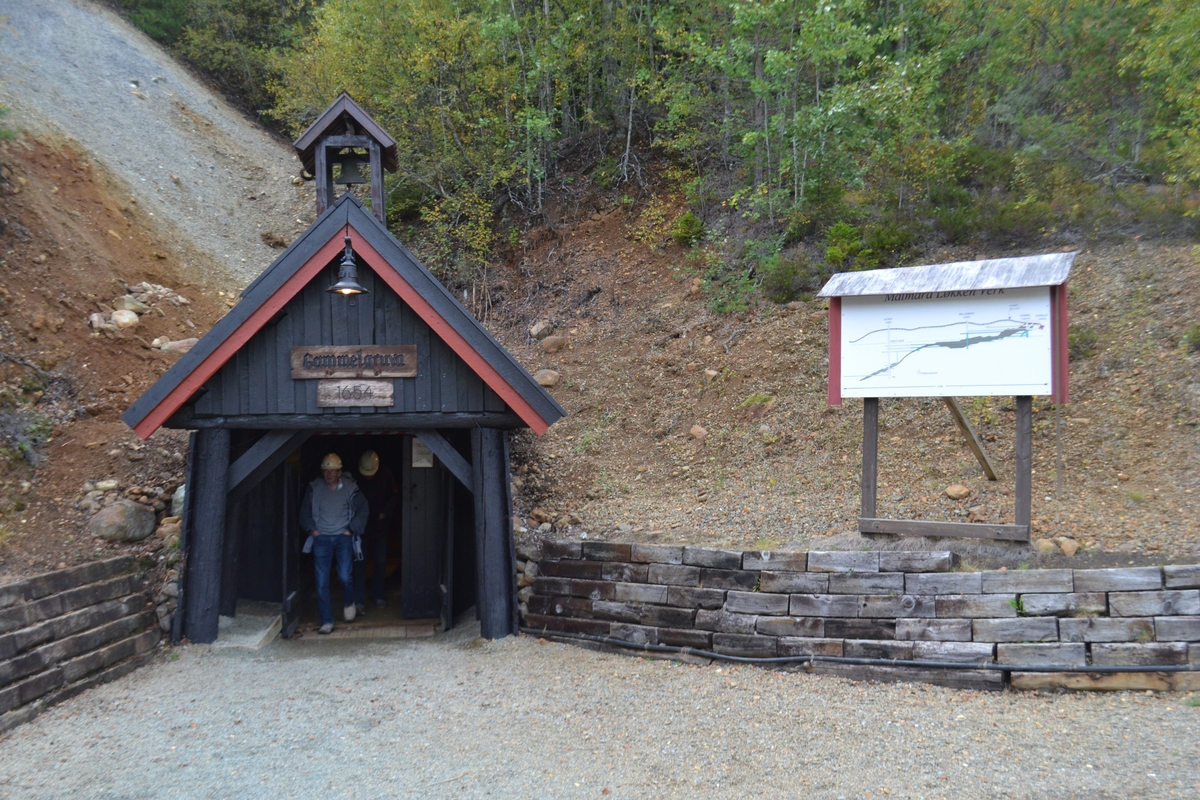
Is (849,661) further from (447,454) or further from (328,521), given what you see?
(328,521)

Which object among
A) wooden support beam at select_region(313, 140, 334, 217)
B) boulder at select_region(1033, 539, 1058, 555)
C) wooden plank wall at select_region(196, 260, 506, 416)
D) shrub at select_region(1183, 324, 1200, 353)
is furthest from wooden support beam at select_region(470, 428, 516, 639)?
shrub at select_region(1183, 324, 1200, 353)

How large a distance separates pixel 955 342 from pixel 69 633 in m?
7.69

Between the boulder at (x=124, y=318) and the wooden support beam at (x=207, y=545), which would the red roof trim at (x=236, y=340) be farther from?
the boulder at (x=124, y=318)

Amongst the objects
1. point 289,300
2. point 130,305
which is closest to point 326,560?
point 289,300

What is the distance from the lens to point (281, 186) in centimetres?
1967

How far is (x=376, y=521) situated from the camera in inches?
407

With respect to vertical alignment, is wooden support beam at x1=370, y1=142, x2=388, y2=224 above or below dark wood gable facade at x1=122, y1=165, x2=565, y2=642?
above

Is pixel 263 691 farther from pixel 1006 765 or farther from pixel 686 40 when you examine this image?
pixel 686 40

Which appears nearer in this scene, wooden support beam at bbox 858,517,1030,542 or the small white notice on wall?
wooden support beam at bbox 858,517,1030,542

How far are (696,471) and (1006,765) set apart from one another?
17.8 feet

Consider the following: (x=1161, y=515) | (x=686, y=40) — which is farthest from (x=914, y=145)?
(x=1161, y=515)

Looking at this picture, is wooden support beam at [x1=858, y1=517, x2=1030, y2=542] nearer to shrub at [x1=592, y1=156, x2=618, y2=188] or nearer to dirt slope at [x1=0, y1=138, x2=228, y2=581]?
dirt slope at [x1=0, y1=138, x2=228, y2=581]

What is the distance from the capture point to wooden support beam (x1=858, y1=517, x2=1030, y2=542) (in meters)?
6.30

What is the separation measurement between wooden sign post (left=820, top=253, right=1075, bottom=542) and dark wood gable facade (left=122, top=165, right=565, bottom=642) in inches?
111
